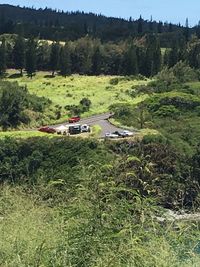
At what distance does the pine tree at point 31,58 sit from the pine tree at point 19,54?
840 mm

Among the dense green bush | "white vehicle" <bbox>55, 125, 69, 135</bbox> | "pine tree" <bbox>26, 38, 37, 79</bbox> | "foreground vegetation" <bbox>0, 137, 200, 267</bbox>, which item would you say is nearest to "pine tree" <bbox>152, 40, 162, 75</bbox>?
"pine tree" <bbox>26, 38, 37, 79</bbox>

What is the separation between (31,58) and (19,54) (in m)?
3.55

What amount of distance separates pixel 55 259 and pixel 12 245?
861 mm

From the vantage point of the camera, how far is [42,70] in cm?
8888

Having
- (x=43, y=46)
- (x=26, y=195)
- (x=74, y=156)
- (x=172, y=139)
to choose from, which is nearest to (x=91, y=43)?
(x=43, y=46)

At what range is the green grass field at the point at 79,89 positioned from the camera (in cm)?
6844

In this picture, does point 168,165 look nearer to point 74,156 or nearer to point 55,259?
point 74,156

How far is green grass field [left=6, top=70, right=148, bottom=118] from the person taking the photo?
225 ft

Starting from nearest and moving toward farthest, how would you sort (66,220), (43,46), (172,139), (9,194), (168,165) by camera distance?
(66,220), (9,194), (168,165), (172,139), (43,46)

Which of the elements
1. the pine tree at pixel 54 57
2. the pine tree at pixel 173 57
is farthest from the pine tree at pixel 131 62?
the pine tree at pixel 54 57

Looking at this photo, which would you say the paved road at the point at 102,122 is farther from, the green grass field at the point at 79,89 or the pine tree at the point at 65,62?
the pine tree at the point at 65,62

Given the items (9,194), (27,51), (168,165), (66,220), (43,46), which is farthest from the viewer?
(43,46)

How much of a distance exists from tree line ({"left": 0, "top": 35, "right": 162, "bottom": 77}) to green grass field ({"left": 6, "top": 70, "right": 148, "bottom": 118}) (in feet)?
5.59

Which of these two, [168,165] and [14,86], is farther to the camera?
[14,86]
